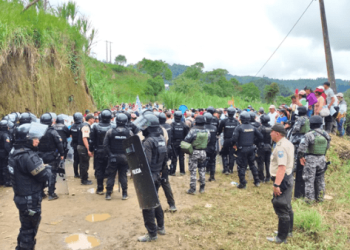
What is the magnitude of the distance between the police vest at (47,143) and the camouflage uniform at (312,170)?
19.2ft

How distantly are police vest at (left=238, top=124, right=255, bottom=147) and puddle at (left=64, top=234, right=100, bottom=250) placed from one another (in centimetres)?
452

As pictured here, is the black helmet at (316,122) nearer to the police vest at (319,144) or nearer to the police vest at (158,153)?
the police vest at (319,144)

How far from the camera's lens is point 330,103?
984 cm

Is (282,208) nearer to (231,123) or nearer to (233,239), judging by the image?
(233,239)

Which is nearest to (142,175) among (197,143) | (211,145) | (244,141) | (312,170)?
(197,143)

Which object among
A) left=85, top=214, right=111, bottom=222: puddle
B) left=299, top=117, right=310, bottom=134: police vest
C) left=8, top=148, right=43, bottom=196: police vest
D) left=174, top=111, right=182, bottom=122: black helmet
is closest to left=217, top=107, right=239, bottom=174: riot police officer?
left=174, top=111, right=182, bottom=122: black helmet

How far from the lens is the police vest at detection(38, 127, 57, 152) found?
586 centimetres

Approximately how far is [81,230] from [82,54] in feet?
36.1

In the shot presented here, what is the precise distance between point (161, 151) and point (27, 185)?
209 centimetres

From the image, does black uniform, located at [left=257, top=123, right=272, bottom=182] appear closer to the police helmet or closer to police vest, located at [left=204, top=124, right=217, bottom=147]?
police vest, located at [left=204, top=124, right=217, bottom=147]

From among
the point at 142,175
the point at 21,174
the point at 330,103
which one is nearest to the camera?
the point at 21,174

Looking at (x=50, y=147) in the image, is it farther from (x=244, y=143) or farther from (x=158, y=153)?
(x=244, y=143)

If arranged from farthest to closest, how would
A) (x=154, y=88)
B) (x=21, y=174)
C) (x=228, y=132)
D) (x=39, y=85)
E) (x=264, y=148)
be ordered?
(x=154, y=88)
(x=39, y=85)
(x=228, y=132)
(x=264, y=148)
(x=21, y=174)

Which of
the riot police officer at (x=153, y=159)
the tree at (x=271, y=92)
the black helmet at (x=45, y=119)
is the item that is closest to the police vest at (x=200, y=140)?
the riot police officer at (x=153, y=159)
